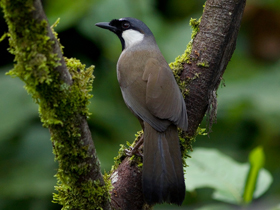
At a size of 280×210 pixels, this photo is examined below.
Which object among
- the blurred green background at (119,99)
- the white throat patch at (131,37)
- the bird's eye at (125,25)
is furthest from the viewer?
the blurred green background at (119,99)

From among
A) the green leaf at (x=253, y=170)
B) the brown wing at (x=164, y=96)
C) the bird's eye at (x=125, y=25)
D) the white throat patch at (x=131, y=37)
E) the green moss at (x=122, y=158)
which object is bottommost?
the green leaf at (x=253, y=170)

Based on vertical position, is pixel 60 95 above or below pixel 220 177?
above

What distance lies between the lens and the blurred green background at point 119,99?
4.12 m

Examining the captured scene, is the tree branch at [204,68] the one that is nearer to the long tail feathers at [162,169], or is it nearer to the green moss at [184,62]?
the green moss at [184,62]

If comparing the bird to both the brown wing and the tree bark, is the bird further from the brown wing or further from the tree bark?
the tree bark

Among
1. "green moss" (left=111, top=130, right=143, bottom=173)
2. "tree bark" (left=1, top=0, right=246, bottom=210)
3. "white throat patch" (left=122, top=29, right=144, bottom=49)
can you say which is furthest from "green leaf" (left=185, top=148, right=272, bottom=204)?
"white throat patch" (left=122, top=29, right=144, bottom=49)

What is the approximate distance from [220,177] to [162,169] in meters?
0.46

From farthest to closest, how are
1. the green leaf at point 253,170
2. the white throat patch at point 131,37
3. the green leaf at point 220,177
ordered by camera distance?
the white throat patch at point 131,37
the green leaf at point 220,177
the green leaf at point 253,170

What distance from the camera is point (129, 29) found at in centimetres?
365

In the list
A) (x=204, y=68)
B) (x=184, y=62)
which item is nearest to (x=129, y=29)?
(x=184, y=62)

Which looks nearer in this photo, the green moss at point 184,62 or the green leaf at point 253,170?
the green leaf at point 253,170

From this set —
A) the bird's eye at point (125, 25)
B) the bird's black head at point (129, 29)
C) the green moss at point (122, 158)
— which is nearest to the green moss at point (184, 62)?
the green moss at point (122, 158)

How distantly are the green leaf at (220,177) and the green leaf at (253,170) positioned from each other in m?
0.11

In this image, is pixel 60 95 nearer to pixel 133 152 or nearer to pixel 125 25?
pixel 133 152
